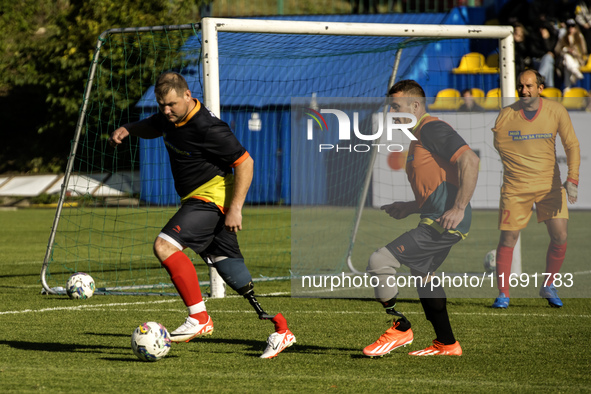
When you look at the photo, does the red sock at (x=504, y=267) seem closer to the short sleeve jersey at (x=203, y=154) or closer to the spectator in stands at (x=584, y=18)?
the short sleeve jersey at (x=203, y=154)

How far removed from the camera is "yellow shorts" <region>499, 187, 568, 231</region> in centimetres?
747

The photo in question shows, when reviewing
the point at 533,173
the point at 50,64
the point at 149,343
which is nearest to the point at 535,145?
the point at 533,173

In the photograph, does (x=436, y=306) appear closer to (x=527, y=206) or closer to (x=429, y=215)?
(x=429, y=215)

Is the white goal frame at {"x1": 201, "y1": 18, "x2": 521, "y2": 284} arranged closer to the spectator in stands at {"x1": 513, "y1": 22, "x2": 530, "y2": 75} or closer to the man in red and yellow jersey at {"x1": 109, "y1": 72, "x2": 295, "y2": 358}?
the man in red and yellow jersey at {"x1": 109, "y1": 72, "x2": 295, "y2": 358}

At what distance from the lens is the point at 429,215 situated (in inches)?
205

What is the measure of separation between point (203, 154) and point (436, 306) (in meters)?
1.76

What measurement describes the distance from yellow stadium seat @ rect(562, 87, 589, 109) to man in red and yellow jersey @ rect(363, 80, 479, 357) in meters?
17.0

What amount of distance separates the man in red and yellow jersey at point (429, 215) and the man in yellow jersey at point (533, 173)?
239 cm

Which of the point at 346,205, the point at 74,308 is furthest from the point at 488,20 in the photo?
the point at 74,308

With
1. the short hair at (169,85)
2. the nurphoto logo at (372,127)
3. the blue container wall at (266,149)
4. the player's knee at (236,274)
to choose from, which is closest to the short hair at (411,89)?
the nurphoto logo at (372,127)

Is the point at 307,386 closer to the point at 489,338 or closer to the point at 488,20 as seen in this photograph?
the point at 489,338

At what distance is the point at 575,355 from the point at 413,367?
1.15 meters

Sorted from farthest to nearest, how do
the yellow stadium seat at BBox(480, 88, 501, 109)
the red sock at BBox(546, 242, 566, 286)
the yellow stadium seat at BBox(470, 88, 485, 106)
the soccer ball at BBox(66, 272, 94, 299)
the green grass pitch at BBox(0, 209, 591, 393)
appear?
the yellow stadium seat at BBox(470, 88, 485, 106) → the yellow stadium seat at BBox(480, 88, 501, 109) → the soccer ball at BBox(66, 272, 94, 299) → the red sock at BBox(546, 242, 566, 286) → the green grass pitch at BBox(0, 209, 591, 393)

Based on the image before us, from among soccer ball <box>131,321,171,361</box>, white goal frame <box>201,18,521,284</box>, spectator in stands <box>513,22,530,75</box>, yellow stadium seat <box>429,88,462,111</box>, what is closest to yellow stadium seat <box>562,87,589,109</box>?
spectator in stands <box>513,22,530,75</box>
